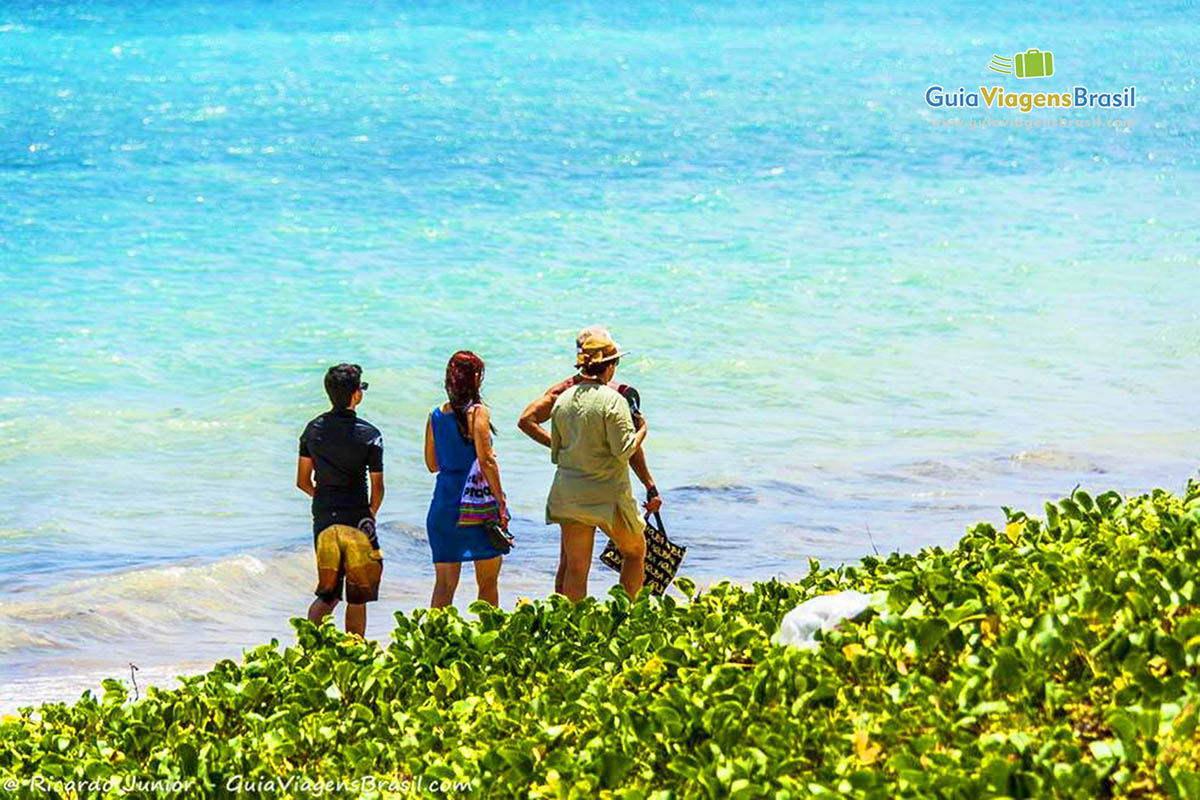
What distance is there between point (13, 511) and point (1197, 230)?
17947 mm

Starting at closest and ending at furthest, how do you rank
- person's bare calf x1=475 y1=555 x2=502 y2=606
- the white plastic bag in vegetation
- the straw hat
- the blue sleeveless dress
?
1. the white plastic bag in vegetation
2. the straw hat
3. the blue sleeveless dress
4. person's bare calf x1=475 y1=555 x2=502 y2=606

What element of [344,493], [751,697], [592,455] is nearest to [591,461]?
[592,455]

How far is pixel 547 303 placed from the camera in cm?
2011

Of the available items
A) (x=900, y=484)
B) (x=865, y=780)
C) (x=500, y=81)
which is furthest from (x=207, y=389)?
(x=500, y=81)

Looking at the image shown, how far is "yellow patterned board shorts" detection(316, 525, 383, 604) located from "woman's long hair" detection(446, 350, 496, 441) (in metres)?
0.77

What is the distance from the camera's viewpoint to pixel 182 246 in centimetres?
2291

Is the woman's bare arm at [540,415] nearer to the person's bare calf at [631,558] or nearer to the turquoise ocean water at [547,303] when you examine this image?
the person's bare calf at [631,558]

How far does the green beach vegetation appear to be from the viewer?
418 cm

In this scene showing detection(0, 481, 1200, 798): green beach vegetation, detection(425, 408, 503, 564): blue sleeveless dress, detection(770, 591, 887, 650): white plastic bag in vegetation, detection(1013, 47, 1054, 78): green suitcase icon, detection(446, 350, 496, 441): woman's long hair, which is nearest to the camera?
detection(0, 481, 1200, 798): green beach vegetation

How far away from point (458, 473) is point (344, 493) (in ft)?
1.90

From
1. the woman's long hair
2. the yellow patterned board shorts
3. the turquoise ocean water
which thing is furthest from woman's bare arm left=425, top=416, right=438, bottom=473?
the turquoise ocean water

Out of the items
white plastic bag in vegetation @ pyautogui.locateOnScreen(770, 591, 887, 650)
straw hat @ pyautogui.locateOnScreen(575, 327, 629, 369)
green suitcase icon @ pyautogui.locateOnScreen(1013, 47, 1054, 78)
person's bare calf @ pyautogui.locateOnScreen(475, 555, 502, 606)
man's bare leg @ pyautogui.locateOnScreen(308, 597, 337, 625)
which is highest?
green suitcase icon @ pyautogui.locateOnScreen(1013, 47, 1054, 78)

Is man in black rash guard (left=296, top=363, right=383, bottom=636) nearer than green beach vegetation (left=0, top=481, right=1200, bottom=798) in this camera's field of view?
No

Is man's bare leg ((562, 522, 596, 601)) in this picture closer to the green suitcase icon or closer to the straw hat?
the straw hat
